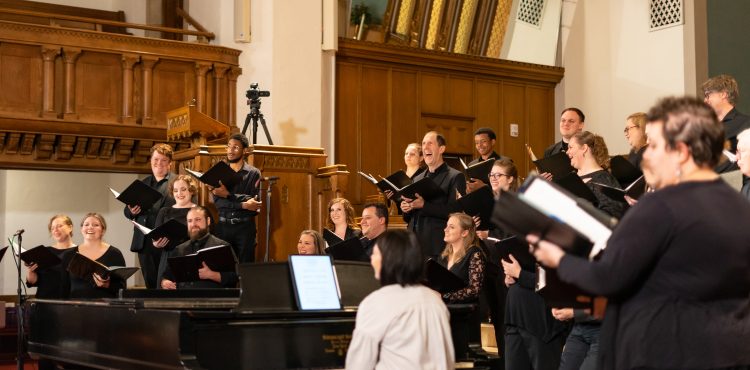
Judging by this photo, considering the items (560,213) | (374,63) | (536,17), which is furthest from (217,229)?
(536,17)

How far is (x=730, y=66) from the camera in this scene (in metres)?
12.6

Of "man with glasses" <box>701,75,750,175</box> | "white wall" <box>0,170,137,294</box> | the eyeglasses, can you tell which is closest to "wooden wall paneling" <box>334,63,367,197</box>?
"white wall" <box>0,170,137,294</box>

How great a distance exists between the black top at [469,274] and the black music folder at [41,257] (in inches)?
107

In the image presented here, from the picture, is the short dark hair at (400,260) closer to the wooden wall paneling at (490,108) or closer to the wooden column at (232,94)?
the wooden column at (232,94)

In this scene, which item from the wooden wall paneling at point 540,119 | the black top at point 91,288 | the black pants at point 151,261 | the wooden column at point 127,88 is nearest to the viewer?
the black top at point 91,288

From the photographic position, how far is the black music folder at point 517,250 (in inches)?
200

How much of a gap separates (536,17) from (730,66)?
2.40 meters

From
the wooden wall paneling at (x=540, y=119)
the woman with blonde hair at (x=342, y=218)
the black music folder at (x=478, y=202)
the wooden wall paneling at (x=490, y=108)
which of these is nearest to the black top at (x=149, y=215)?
the woman with blonde hair at (x=342, y=218)

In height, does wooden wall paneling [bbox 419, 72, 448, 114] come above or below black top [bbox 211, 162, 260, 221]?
above

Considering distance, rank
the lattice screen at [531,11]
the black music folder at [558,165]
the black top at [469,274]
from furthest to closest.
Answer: the lattice screen at [531,11] < the black music folder at [558,165] < the black top at [469,274]

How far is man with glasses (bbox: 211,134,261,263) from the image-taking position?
313 inches

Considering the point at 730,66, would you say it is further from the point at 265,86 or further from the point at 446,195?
the point at 446,195

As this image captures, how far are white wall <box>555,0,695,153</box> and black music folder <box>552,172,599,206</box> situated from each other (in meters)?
7.40

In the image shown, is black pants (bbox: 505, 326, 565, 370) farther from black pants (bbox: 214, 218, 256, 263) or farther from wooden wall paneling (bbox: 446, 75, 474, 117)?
wooden wall paneling (bbox: 446, 75, 474, 117)
